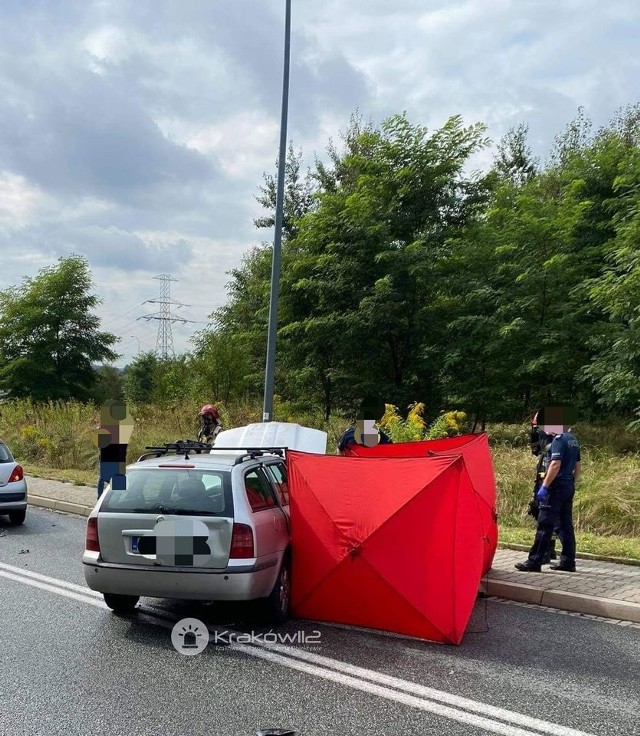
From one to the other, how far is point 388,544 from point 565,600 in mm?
2205

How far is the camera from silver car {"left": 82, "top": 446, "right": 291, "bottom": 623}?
537 cm

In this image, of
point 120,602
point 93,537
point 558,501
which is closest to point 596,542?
point 558,501

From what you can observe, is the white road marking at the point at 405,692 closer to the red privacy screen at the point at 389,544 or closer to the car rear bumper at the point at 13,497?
the red privacy screen at the point at 389,544

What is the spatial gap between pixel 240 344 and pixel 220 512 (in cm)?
1822

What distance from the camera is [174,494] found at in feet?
18.7

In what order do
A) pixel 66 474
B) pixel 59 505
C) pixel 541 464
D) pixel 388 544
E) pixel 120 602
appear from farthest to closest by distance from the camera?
1. pixel 66 474
2. pixel 59 505
3. pixel 541 464
4. pixel 120 602
5. pixel 388 544

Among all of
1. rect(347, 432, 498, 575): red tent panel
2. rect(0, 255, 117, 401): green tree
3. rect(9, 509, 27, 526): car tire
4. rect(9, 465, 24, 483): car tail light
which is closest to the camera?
rect(347, 432, 498, 575): red tent panel

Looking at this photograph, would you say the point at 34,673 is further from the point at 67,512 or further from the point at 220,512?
the point at 67,512

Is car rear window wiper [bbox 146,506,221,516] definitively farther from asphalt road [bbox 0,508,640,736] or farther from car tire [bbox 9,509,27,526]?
car tire [bbox 9,509,27,526]

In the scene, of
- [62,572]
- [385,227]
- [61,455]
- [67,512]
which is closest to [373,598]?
A: [62,572]

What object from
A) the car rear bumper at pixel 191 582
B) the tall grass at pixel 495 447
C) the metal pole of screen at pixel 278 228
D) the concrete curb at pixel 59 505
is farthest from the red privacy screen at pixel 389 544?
the metal pole of screen at pixel 278 228

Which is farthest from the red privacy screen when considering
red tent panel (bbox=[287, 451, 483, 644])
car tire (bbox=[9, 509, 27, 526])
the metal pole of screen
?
the metal pole of screen

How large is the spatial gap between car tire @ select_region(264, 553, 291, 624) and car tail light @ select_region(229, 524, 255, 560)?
18.3 inches

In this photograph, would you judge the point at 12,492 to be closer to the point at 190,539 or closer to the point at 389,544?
the point at 190,539
